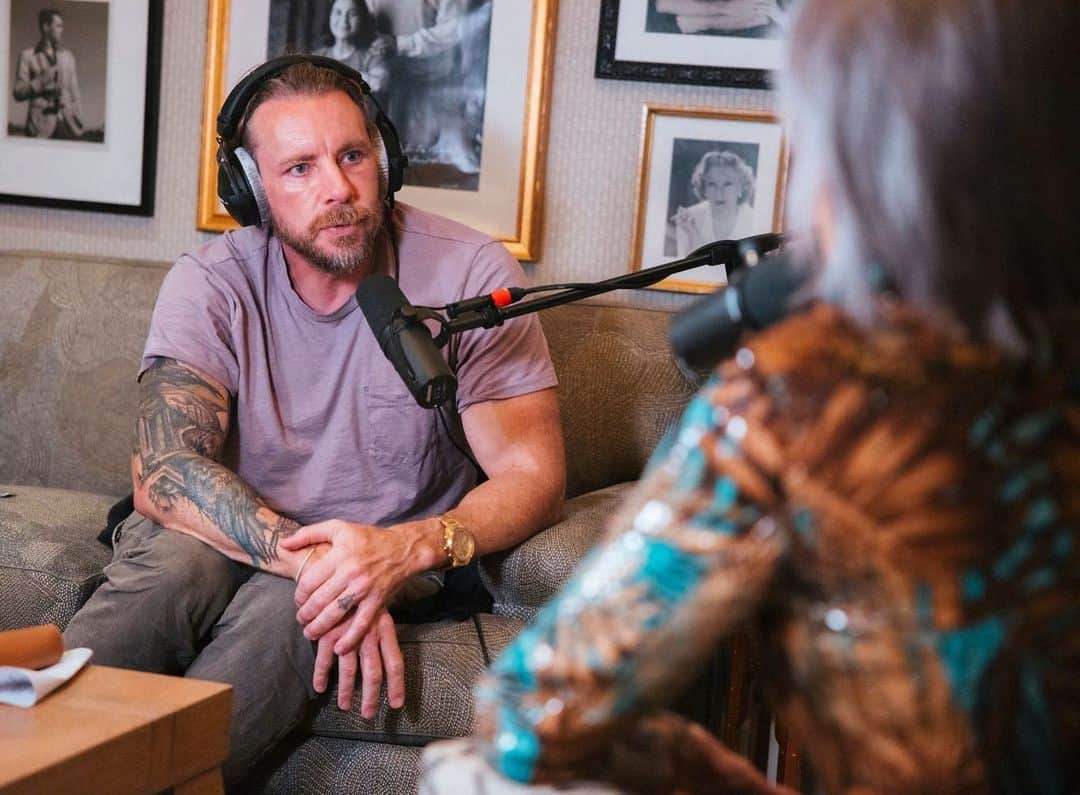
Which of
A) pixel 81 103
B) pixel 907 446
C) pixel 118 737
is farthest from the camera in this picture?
pixel 81 103

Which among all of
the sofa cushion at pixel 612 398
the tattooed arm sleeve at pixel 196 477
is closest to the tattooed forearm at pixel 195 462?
the tattooed arm sleeve at pixel 196 477

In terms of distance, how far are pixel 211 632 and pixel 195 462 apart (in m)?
0.24

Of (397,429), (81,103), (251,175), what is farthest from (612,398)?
(81,103)

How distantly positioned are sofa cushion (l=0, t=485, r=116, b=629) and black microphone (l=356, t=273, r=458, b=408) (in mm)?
700

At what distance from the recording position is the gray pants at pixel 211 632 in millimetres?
1649

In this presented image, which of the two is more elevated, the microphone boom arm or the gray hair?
the gray hair

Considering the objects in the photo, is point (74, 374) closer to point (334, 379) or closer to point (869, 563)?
point (334, 379)

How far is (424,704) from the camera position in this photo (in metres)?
1.70

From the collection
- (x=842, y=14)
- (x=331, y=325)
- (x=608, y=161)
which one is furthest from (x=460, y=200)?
(x=842, y=14)

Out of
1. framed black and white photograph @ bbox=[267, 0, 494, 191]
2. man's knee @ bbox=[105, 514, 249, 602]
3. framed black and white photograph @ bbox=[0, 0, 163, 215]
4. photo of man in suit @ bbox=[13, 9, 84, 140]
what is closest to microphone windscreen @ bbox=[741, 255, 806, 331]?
man's knee @ bbox=[105, 514, 249, 602]

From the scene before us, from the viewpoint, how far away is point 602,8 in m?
2.58

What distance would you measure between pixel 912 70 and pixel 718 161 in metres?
1.99

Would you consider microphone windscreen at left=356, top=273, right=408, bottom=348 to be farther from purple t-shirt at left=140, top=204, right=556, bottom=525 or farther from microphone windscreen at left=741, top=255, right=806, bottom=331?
microphone windscreen at left=741, top=255, right=806, bottom=331

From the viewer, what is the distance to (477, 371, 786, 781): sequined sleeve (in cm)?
64
